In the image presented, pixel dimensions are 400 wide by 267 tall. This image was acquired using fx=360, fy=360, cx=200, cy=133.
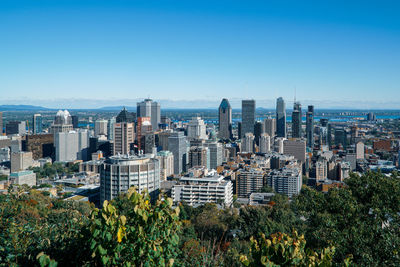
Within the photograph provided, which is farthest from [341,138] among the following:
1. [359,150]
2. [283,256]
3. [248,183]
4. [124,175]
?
[283,256]

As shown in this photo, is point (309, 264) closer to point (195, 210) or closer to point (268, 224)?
point (268, 224)

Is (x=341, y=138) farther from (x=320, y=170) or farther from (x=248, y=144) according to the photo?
(x=320, y=170)

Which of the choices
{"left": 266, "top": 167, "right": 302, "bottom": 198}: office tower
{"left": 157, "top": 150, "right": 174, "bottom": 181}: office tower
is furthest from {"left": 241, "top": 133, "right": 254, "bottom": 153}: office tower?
{"left": 266, "top": 167, "right": 302, "bottom": 198}: office tower

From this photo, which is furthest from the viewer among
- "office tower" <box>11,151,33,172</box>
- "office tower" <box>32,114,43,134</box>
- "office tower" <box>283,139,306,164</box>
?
"office tower" <box>32,114,43,134</box>

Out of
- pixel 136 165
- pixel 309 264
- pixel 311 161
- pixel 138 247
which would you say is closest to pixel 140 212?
pixel 138 247

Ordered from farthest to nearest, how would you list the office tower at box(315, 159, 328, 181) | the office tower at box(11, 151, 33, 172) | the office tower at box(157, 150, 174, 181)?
the office tower at box(11, 151, 33, 172)
the office tower at box(157, 150, 174, 181)
the office tower at box(315, 159, 328, 181)

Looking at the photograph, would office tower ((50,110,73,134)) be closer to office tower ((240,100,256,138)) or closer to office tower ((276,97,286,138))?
office tower ((240,100,256,138))
